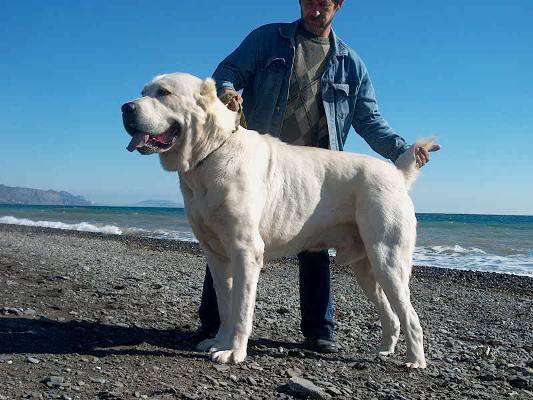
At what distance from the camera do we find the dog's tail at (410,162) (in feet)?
17.1

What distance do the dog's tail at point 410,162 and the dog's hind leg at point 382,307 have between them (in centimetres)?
85

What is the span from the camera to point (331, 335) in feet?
17.9

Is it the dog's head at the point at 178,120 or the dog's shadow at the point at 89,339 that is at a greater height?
the dog's head at the point at 178,120

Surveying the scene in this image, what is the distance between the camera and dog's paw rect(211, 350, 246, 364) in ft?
14.4

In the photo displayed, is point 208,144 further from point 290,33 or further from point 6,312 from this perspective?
point 6,312

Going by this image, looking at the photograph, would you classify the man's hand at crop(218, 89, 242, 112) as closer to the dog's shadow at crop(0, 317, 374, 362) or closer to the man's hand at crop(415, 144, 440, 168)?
the man's hand at crop(415, 144, 440, 168)

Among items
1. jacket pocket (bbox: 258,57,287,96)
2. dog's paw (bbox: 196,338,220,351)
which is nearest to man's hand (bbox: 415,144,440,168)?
jacket pocket (bbox: 258,57,287,96)

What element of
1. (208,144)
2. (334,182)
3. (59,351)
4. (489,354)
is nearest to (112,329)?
(59,351)

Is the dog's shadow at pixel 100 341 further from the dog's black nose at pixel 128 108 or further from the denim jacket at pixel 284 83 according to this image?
the denim jacket at pixel 284 83

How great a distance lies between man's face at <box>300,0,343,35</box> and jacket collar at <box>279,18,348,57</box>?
0.12m

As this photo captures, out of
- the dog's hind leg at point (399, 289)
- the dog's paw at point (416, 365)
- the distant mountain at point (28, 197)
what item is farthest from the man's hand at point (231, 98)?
the distant mountain at point (28, 197)

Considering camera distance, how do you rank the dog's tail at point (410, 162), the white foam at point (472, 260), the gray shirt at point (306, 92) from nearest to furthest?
the dog's tail at point (410, 162) → the gray shirt at point (306, 92) → the white foam at point (472, 260)

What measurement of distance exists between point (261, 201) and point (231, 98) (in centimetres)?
94

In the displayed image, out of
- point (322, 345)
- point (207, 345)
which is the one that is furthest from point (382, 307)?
point (207, 345)
